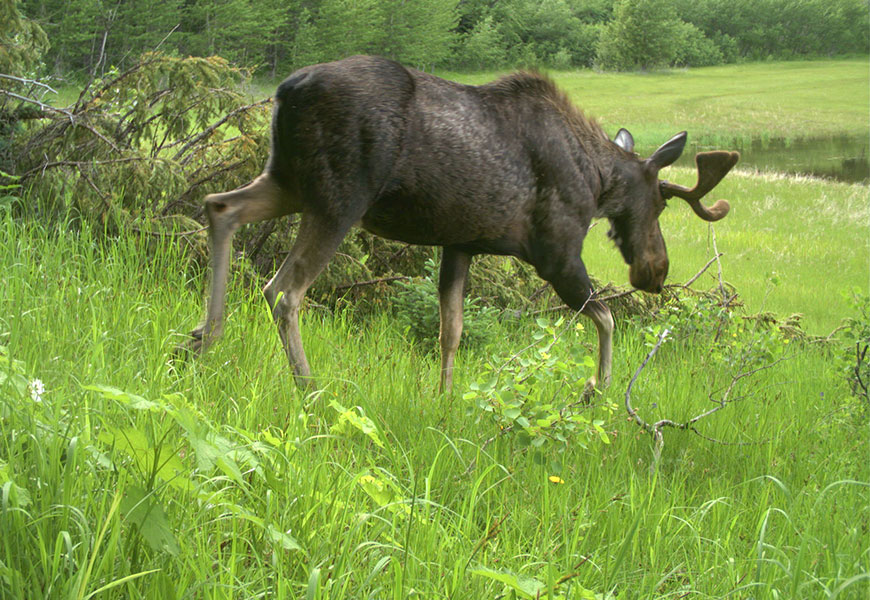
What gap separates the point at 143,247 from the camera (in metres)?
5.43

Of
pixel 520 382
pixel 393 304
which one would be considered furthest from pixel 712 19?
pixel 520 382

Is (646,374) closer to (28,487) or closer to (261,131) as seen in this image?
(261,131)

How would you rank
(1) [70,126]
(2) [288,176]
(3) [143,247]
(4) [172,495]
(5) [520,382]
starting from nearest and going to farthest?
1. (4) [172,495]
2. (5) [520,382]
3. (2) [288,176]
4. (3) [143,247]
5. (1) [70,126]

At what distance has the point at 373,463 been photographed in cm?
309

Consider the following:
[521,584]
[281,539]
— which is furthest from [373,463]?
[521,584]

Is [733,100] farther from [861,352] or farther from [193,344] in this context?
[193,344]

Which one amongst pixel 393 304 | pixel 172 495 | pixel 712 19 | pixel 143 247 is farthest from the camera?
pixel 712 19

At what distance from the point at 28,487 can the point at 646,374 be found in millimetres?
4081

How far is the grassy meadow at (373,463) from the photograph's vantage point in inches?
86.1

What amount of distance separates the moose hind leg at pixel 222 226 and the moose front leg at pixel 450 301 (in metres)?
1.13

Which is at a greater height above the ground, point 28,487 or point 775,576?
point 28,487

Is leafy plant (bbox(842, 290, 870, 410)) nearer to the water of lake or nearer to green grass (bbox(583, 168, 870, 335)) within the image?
green grass (bbox(583, 168, 870, 335))

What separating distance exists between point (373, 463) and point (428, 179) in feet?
5.34

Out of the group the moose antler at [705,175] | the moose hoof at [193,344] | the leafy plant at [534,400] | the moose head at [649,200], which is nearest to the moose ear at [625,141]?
the moose head at [649,200]
